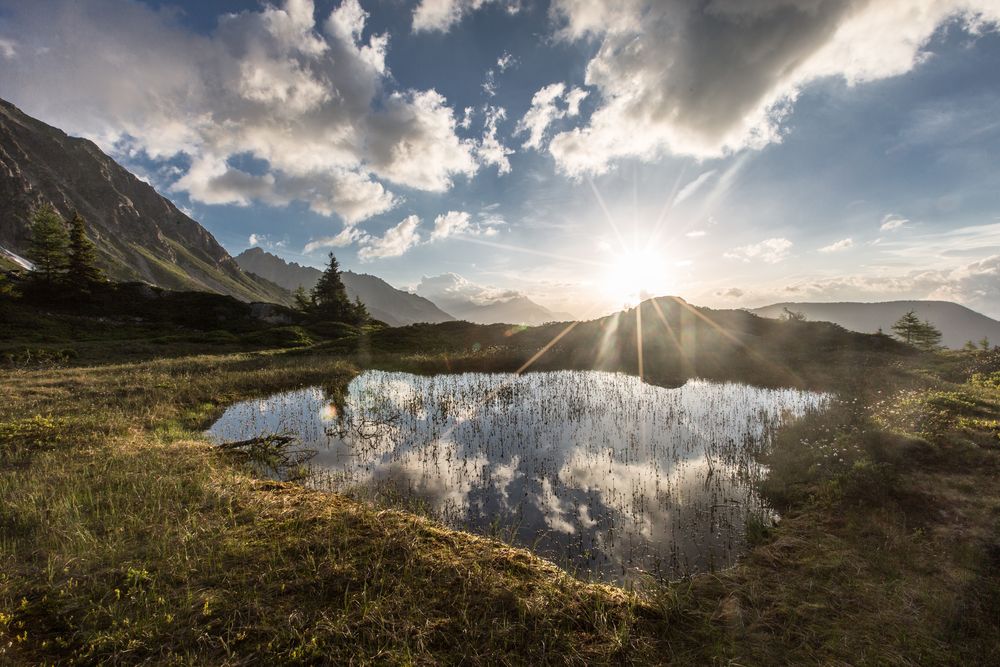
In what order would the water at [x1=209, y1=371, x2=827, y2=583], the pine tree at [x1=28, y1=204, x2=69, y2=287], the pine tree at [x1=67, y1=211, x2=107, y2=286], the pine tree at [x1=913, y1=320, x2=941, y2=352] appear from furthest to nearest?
the pine tree at [x1=913, y1=320, x2=941, y2=352] < the pine tree at [x1=67, y1=211, x2=107, y2=286] < the pine tree at [x1=28, y1=204, x2=69, y2=287] < the water at [x1=209, y1=371, x2=827, y2=583]

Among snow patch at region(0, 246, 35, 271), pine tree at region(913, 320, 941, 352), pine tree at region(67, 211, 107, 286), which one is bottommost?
pine tree at region(913, 320, 941, 352)

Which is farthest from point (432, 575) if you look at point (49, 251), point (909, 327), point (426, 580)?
point (909, 327)

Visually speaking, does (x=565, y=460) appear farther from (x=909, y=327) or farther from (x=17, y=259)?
(x=17, y=259)

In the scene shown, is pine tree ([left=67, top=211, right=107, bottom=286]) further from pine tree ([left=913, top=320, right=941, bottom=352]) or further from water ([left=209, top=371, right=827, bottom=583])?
pine tree ([left=913, top=320, right=941, bottom=352])

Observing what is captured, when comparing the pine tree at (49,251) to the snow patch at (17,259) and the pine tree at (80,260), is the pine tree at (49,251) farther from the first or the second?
the snow patch at (17,259)

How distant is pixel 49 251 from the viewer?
2361 inches

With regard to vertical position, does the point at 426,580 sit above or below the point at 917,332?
below

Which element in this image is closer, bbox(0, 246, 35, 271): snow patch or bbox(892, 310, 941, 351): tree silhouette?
bbox(892, 310, 941, 351): tree silhouette

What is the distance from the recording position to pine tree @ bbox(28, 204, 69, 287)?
58459mm

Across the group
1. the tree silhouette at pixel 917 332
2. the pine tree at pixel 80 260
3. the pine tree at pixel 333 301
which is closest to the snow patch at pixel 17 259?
the pine tree at pixel 80 260

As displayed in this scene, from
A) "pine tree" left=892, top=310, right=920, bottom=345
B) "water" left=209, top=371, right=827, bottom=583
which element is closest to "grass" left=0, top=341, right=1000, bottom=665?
"water" left=209, top=371, right=827, bottom=583

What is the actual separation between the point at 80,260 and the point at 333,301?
38556 millimetres

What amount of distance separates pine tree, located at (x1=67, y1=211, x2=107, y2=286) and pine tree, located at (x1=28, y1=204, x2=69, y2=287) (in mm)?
1004

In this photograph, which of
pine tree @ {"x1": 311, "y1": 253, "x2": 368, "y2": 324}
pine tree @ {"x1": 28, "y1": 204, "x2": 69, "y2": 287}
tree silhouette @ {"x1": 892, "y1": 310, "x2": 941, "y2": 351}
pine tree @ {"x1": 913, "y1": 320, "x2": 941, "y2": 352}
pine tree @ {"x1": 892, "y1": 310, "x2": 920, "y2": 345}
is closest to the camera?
pine tree @ {"x1": 28, "y1": 204, "x2": 69, "y2": 287}
